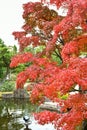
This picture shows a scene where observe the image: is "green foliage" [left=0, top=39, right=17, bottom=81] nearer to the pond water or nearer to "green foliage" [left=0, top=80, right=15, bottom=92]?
the pond water

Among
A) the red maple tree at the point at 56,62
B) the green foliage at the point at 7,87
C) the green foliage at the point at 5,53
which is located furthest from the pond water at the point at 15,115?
the red maple tree at the point at 56,62

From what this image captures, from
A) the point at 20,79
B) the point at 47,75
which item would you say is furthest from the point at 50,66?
the point at 20,79

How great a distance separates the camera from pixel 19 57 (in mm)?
7117

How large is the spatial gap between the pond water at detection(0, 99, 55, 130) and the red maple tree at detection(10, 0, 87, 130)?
7323mm

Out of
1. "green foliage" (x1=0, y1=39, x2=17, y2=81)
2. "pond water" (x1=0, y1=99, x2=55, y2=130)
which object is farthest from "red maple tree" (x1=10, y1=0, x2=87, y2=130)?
"green foliage" (x1=0, y1=39, x2=17, y2=81)

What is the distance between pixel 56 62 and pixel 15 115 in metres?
12.5

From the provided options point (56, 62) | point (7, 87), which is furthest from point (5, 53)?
point (56, 62)

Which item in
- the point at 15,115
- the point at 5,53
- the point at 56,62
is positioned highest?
the point at 56,62

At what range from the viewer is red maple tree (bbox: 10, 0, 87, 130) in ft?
17.7

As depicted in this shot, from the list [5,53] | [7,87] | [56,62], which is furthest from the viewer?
[7,87]

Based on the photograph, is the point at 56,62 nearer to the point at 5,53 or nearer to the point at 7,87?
the point at 5,53

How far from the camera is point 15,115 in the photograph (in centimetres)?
1906

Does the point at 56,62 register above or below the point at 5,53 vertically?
above

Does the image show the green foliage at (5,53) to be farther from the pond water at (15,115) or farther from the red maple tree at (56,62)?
the red maple tree at (56,62)
